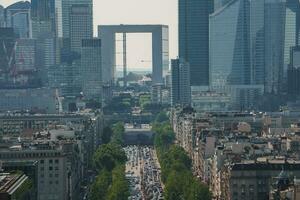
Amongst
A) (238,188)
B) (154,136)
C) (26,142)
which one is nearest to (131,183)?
(26,142)

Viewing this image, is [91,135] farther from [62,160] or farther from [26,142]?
[62,160]

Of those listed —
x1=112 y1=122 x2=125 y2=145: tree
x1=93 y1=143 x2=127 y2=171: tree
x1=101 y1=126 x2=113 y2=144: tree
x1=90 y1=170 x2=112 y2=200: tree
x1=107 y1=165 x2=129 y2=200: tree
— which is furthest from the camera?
x1=112 y1=122 x2=125 y2=145: tree

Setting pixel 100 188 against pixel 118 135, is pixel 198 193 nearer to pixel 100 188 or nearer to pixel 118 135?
pixel 100 188

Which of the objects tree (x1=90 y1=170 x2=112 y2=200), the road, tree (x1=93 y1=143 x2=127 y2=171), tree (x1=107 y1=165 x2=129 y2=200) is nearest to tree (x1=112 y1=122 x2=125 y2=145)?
the road

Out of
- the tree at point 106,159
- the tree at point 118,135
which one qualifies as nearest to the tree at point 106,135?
the tree at point 118,135

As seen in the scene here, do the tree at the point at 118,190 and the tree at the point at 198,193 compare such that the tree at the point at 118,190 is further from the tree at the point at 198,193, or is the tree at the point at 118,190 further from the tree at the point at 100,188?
the tree at the point at 198,193

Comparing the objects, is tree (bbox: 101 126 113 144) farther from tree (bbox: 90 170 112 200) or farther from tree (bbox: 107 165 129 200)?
tree (bbox: 90 170 112 200)

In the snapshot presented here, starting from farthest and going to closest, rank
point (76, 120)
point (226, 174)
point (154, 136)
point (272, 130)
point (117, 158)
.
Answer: point (154, 136), point (76, 120), point (272, 130), point (117, 158), point (226, 174)

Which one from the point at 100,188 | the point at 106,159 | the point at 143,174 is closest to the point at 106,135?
the point at 143,174

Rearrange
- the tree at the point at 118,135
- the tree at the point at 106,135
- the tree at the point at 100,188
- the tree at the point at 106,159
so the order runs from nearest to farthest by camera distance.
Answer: the tree at the point at 100,188, the tree at the point at 106,159, the tree at the point at 106,135, the tree at the point at 118,135
